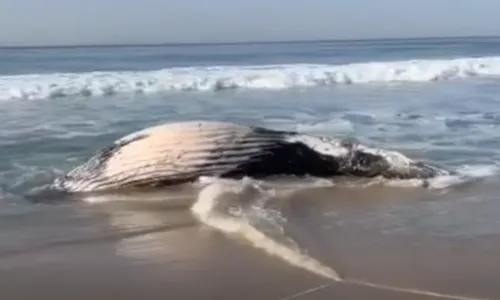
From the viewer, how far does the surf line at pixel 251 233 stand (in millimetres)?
3775

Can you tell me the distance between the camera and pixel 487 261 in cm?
425

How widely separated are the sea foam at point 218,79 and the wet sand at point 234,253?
11.1 m

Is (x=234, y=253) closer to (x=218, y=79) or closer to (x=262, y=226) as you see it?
(x=262, y=226)

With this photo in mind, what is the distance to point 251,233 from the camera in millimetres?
4762

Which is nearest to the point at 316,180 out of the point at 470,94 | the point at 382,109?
the point at 382,109

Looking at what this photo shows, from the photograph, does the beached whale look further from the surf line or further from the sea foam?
the sea foam

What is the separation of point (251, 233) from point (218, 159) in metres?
1.65

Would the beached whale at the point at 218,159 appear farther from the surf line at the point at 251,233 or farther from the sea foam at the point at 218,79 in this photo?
the sea foam at the point at 218,79

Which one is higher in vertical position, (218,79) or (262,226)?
(262,226)

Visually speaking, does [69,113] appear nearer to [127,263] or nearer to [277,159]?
[277,159]

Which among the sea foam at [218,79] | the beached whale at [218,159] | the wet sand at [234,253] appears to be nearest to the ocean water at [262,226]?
the wet sand at [234,253]

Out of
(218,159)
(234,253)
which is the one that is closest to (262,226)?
(234,253)

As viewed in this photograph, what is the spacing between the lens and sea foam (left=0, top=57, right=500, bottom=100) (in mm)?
17266

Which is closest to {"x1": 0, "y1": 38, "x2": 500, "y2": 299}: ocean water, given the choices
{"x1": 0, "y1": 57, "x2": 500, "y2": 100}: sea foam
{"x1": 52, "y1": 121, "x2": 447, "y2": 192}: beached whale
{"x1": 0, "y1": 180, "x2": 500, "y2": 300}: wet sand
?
{"x1": 0, "y1": 180, "x2": 500, "y2": 300}: wet sand
